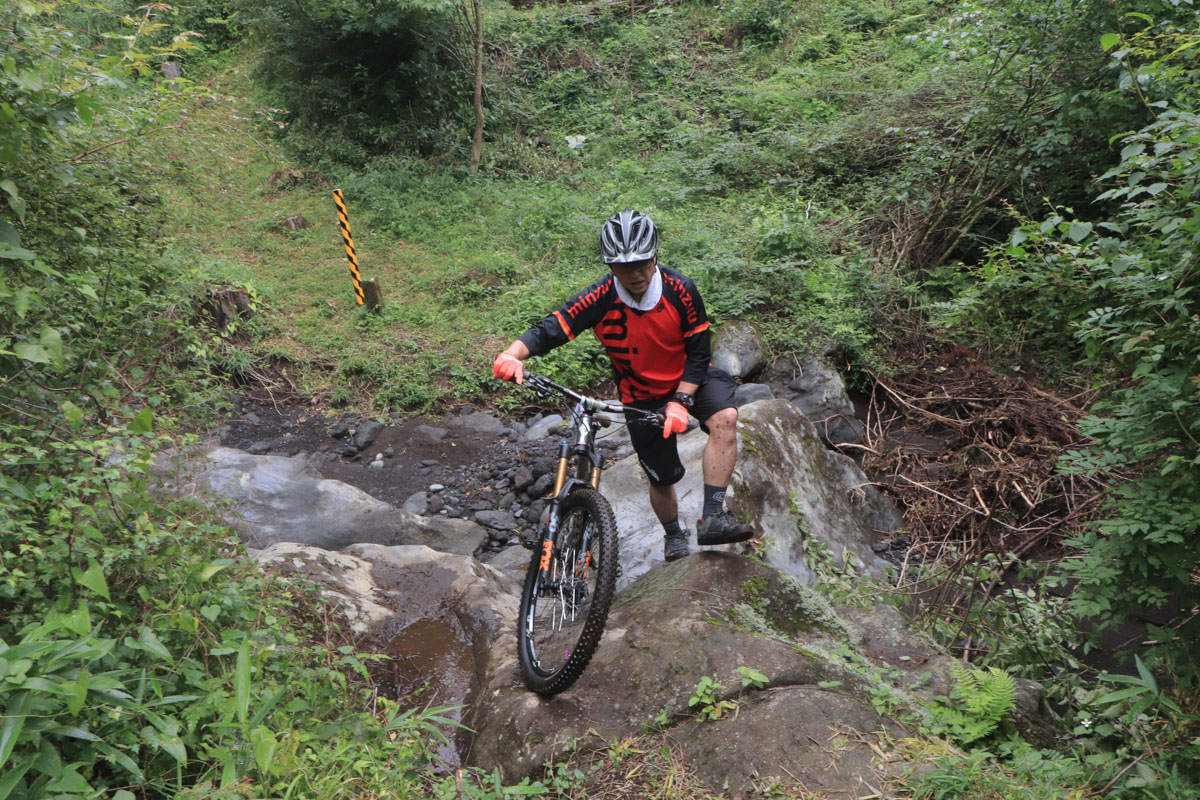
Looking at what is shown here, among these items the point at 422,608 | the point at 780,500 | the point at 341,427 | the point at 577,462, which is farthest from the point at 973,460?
the point at 341,427

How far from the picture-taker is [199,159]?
170 inches

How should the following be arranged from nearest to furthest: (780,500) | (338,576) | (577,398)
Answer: (577,398)
(338,576)
(780,500)

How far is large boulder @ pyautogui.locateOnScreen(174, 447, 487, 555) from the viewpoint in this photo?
6.04m

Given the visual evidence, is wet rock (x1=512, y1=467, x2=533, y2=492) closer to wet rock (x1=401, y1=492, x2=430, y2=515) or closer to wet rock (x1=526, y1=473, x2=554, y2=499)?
wet rock (x1=526, y1=473, x2=554, y2=499)

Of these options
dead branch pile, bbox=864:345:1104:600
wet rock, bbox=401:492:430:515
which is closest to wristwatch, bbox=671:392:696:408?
dead branch pile, bbox=864:345:1104:600

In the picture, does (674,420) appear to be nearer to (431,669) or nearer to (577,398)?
(577,398)

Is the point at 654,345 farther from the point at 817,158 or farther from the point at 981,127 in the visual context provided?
the point at 817,158

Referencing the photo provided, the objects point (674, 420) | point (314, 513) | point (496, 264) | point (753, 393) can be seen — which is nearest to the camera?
point (674, 420)

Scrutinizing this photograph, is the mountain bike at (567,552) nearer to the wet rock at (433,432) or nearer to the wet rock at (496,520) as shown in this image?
the wet rock at (496,520)

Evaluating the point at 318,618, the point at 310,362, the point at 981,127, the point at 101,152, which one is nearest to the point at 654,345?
the point at 318,618

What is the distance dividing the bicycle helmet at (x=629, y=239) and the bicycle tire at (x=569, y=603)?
49.3 inches

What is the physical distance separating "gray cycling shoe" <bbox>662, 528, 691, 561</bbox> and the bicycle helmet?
6.13 feet

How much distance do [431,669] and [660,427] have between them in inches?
78.5

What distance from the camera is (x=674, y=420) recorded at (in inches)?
141
